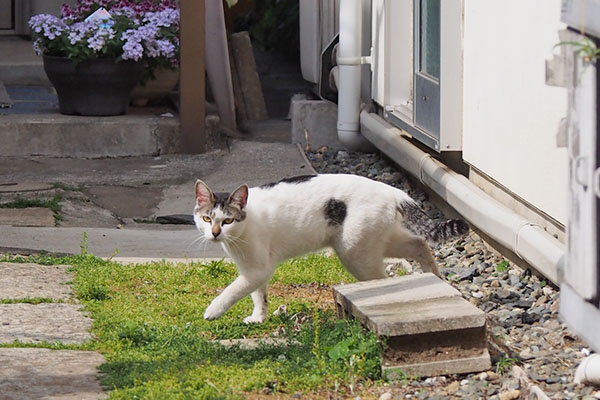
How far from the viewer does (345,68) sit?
8.56 m

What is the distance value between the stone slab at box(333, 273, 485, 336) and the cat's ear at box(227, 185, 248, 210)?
21.9 inches

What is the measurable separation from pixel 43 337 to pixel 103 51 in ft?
17.2

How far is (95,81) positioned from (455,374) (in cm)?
633

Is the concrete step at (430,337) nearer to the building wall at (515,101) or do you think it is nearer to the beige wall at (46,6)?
the building wall at (515,101)

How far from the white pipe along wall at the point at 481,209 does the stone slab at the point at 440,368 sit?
0.72 metres

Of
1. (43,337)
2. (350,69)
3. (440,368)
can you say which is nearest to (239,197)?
(43,337)

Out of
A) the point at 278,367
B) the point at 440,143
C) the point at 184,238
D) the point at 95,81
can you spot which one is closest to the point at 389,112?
the point at 440,143

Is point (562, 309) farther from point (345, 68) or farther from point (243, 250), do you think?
point (345, 68)

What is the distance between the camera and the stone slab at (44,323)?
4.48 metres

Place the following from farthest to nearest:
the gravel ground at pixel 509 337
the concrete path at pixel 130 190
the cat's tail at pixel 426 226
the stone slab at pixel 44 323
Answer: the concrete path at pixel 130 190 < the cat's tail at pixel 426 226 < the stone slab at pixel 44 323 < the gravel ground at pixel 509 337

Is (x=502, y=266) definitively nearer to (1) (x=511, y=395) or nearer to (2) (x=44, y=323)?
(1) (x=511, y=395)

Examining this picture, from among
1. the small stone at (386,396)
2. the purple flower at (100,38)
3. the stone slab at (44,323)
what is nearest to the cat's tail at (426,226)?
the small stone at (386,396)

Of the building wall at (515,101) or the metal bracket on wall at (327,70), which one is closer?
the building wall at (515,101)

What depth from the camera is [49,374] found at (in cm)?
390
